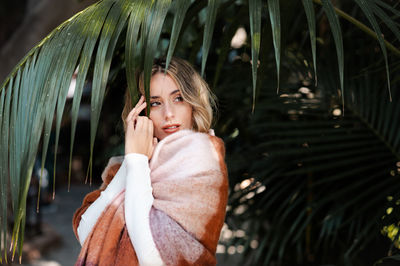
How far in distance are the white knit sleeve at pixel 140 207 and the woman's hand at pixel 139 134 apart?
25mm

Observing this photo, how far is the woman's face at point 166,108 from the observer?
127 centimetres

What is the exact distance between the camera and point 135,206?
43.7 inches

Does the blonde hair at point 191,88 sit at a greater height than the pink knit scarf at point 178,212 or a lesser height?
greater

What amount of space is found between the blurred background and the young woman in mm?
394

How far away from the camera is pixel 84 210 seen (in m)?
1.33

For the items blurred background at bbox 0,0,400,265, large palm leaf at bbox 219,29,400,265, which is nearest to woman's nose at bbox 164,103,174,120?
blurred background at bbox 0,0,400,265

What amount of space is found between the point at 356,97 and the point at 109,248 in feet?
4.37

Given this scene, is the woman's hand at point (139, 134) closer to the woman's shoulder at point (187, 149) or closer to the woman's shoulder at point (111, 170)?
the woman's shoulder at point (187, 149)

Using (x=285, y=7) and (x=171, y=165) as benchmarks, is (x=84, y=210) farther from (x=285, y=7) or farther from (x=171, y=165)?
(x=285, y=7)

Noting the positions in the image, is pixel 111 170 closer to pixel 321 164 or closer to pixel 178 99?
pixel 178 99

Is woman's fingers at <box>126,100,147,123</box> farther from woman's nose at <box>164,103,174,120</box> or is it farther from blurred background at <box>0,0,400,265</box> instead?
blurred background at <box>0,0,400,265</box>

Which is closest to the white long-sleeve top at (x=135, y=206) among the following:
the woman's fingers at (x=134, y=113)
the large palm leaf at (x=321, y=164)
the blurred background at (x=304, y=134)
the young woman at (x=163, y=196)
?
the young woman at (x=163, y=196)

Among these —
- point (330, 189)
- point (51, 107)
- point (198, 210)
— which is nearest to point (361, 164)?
point (330, 189)

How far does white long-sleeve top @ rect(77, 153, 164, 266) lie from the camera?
108 cm
